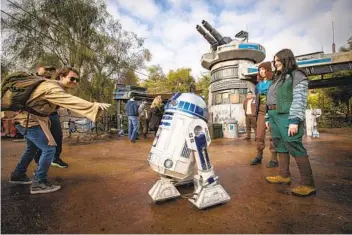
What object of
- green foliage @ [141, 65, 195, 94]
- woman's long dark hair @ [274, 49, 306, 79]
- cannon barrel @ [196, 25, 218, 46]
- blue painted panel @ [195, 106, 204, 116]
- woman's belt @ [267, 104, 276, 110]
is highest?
green foliage @ [141, 65, 195, 94]

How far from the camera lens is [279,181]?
2562 millimetres

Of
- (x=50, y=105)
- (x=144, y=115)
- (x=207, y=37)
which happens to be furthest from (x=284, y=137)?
(x=207, y=37)

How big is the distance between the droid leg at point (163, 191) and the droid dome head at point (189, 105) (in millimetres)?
708

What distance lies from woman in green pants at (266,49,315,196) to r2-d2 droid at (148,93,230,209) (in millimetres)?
971

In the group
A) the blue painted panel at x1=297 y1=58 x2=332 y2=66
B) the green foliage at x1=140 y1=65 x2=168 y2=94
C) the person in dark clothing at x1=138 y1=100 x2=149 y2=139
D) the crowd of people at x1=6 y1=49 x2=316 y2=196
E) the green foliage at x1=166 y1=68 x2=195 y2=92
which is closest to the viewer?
the crowd of people at x1=6 y1=49 x2=316 y2=196

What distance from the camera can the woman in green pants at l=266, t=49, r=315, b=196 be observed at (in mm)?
2141

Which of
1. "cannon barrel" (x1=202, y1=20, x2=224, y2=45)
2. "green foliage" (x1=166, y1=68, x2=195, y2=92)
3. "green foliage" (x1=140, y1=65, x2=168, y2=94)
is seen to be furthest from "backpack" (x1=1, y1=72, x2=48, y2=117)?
"green foliage" (x1=140, y1=65, x2=168, y2=94)

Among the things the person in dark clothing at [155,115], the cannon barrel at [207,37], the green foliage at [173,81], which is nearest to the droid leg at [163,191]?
the person in dark clothing at [155,115]

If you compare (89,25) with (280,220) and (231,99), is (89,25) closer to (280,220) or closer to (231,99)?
(231,99)

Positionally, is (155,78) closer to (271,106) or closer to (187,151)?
(271,106)

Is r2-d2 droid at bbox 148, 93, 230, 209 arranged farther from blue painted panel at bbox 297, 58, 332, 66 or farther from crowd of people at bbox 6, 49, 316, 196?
blue painted panel at bbox 297, 58, 332, 66

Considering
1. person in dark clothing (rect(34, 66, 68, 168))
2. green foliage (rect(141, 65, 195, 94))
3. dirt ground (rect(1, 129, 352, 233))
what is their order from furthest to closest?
1. green foliage (rect(141, 65, 195, 94))
2. person in dark clothing (rect(34, 66, 68, 168))
3. dirt ground (rect(1, 129, 352, 233))

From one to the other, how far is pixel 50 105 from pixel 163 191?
1659 mm

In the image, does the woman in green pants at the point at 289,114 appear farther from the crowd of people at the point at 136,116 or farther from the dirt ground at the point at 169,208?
the crowd of people at the point at 136,116
